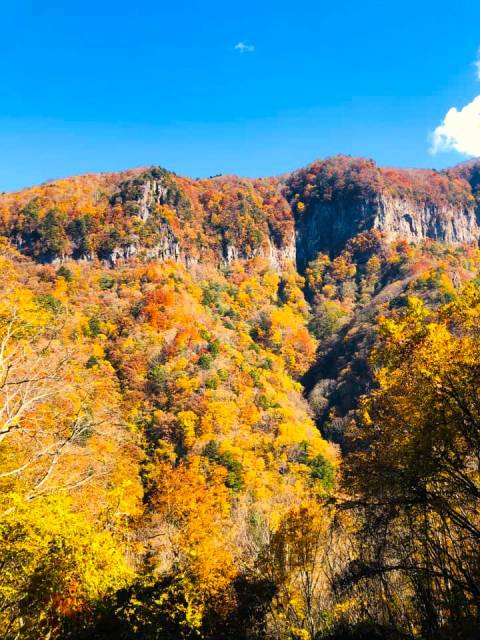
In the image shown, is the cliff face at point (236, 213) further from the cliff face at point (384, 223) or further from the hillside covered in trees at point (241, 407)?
the hillside covered in trees at point (241, 407)

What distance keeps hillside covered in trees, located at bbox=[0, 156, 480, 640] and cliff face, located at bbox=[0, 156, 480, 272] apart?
3.17 ft

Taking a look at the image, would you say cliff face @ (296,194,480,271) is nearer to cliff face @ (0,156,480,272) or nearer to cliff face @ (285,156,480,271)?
cliff face @ (285,156,480,271)

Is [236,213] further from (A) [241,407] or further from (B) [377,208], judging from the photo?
(A) [241,407]

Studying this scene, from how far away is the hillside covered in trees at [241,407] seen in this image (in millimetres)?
9781

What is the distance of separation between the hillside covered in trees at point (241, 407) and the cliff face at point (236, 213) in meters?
0.97

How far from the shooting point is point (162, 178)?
141625mm

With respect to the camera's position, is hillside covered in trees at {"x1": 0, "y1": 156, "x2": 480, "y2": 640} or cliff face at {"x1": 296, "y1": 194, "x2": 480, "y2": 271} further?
cliff face at {"x1": 296, "y1": 194, "x2": 480, "y2": 271}

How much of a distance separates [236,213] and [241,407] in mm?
111246

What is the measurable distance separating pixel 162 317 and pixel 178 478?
54.3 meters

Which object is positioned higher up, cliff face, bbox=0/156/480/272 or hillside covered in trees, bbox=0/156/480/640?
cliff face, bbox=0/156/480/272

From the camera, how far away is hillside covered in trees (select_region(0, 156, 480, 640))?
9.78 meters

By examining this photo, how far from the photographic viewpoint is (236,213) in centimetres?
16088

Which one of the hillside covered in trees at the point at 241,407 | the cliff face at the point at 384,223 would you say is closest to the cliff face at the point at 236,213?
the cliff face at the point at 384,223

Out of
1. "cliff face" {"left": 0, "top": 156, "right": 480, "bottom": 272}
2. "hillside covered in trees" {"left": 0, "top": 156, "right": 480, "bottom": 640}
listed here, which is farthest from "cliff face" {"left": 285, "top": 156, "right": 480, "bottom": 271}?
"hillside covered in trees" {"left": 0, "top": 156, "right": 480, "bottom": 640}
